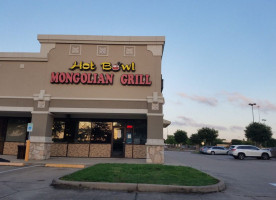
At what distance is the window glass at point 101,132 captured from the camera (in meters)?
17.8

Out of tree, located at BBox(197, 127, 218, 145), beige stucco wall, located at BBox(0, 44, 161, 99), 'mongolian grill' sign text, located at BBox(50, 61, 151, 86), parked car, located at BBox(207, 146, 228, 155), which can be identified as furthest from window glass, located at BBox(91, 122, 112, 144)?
tree, located at BBox(197, 127, 218, 145)

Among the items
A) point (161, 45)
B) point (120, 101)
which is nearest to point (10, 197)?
point (120, 101)

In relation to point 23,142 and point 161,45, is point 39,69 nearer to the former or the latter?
point 23,142

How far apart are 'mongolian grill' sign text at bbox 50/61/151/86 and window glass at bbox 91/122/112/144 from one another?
4092 mm

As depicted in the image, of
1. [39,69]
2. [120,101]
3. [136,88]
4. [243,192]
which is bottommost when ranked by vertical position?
[243,192]

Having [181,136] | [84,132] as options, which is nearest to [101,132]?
[84,132]

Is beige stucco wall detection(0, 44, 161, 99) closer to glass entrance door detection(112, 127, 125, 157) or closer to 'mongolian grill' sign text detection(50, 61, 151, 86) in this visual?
'mongolian grill' sign text detection(50, 61, 151, 86)

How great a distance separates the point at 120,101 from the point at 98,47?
458cm

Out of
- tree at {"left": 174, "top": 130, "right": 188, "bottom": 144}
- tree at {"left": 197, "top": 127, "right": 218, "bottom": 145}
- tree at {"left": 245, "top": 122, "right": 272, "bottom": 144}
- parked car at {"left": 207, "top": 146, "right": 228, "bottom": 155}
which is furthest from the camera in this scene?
tree at {"left": 174, "top": 130, "right": 188, "bottom": 144}

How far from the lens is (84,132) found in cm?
1803

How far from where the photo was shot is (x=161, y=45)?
16.0m

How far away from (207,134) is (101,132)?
44241 mm

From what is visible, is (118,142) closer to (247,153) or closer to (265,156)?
(247,153)

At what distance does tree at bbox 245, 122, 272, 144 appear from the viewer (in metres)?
45.8
